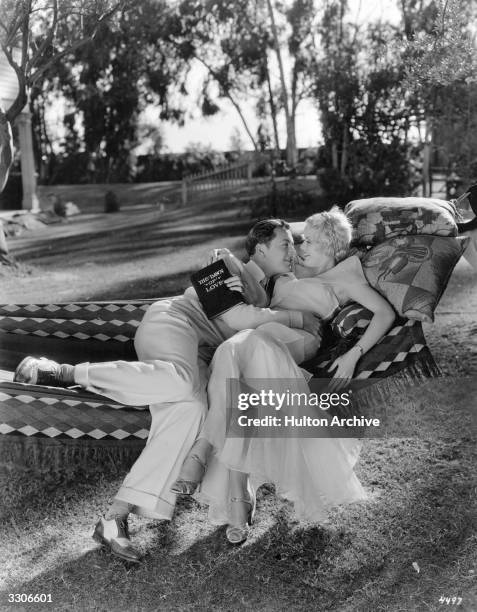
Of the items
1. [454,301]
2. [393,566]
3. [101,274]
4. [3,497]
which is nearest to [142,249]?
[101,274]

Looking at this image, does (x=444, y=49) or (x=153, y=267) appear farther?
(x=153, y=267)

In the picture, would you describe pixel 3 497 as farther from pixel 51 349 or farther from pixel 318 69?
pixel 318 69

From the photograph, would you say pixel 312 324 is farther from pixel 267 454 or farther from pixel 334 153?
pixel 334 153

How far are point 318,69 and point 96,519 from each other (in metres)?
2.33

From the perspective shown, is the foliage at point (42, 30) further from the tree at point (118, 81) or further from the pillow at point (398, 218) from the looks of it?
the pillow at point (398, 218)

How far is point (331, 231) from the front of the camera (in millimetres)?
2369

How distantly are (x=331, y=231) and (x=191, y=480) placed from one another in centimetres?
91

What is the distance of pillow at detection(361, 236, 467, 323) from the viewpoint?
2320 millimetres

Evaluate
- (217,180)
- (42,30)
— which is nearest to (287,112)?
(217,180)

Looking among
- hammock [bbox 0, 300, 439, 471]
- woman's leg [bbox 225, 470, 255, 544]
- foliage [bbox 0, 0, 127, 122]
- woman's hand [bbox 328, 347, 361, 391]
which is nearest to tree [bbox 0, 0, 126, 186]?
foliage [bbox 0, 0, 127, 122]

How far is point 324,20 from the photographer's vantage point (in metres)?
3.39

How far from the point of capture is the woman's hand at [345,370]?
223 cm

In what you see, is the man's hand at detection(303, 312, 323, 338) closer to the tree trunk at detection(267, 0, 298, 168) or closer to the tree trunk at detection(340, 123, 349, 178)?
the tree trunk at detection(267, 0, 298, 168)

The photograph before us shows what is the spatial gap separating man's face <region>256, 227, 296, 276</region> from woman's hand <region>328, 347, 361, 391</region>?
0.36 metres
